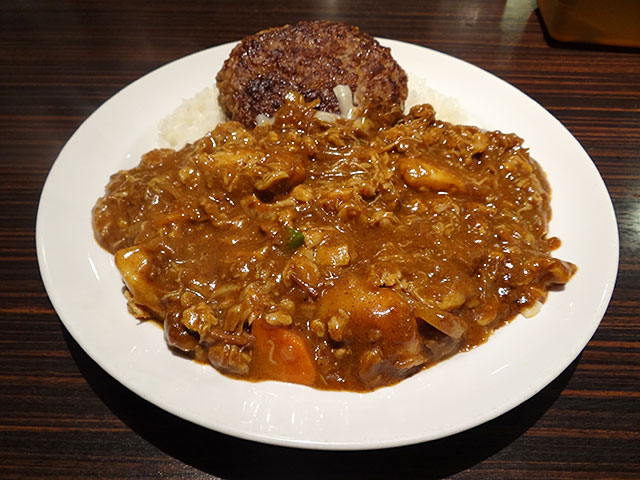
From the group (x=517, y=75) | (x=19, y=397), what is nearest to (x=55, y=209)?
(x=19, y=397)

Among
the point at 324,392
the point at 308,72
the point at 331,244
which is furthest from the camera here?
the point at 308,72

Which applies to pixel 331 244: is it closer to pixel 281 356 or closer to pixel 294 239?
pixel 294 239

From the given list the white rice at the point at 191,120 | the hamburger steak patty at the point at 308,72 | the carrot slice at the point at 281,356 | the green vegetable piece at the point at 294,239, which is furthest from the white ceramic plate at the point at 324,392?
the hamburger steak patty at the point at 308,72

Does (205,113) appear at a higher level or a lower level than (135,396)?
higher

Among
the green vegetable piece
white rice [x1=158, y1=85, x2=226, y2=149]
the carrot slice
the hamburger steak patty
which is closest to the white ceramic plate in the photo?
the carrot slice

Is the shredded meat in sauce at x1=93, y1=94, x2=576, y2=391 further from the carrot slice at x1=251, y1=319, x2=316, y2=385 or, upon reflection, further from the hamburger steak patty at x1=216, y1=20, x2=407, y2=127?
the hamburger steak patty at x1=216, y1=20, x2=407, y2=127

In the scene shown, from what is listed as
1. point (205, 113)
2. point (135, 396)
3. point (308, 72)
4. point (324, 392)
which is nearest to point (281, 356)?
point (324, 392)
